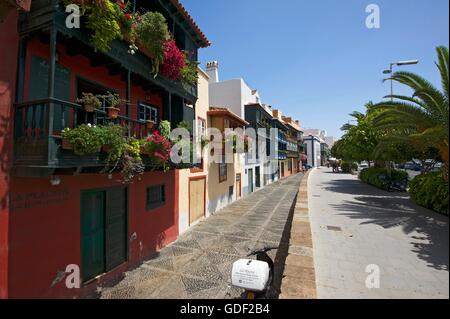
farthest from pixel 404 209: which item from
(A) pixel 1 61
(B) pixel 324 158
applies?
(B) pixel 324 158

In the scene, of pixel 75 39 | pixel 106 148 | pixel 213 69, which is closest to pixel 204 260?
pixel 106 148

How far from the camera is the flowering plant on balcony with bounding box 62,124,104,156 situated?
430cm

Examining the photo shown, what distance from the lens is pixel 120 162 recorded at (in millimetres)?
5391

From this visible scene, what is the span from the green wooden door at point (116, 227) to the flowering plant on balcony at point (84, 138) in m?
2.48

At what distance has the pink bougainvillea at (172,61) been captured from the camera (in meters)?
7.29

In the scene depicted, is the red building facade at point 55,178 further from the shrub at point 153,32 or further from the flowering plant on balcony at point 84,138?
the shrub at point 153,32

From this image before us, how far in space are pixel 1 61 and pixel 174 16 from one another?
5942 mm

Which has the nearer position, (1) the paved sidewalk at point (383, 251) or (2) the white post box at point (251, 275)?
(1) the paved sidewalk at point (383, 251)

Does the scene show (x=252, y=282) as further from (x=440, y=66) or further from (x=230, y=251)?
(x=440, y=66)

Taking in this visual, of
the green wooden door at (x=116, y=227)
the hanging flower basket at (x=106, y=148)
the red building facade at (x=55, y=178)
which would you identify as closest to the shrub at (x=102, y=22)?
the red building facade at (x=55, y=178)

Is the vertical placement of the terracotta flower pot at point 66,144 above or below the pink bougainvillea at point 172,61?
below

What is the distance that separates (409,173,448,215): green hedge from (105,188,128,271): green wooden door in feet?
38.1

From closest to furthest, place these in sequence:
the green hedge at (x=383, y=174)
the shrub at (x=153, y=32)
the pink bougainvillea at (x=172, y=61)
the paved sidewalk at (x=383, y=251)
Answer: the paved sidewalk at (x=383, y=251) → the shrub at (x=153, y=32) → the pink bougainvillea at (x=172, y=61) → the green hedge at (x=383, y=174)

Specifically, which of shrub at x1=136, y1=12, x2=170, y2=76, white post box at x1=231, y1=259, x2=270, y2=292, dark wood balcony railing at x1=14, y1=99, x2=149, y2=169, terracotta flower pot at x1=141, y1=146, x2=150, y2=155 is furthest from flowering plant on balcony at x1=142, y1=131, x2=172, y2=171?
white post box at x1=231, y1=259, x2=270, y2=292
